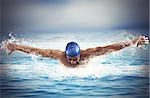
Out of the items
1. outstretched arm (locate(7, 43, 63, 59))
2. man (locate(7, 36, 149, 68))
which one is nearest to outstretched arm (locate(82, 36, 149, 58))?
man (locate(7, 36, 149, 68))

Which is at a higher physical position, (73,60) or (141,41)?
(141,41)

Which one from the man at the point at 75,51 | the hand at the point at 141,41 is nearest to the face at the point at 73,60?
the man at the point at 75,51

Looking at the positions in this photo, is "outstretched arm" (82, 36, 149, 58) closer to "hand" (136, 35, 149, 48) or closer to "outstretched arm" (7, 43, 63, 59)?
"hand" (136, 35, 149, 48)

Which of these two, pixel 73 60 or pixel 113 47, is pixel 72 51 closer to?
pixel 73 60

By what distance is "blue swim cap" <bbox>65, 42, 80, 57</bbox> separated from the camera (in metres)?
2.81

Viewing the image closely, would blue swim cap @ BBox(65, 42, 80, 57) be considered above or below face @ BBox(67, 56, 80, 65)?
above

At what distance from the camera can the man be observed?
9.21 feet

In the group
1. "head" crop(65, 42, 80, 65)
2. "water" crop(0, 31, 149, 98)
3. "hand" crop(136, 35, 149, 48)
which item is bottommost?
"water" crop(0, 31, 149, 98)

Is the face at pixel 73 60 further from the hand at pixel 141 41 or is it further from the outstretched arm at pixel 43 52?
the hand at pixel 141 41

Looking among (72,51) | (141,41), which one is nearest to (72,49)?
(72,51)

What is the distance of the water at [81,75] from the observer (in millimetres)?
2795

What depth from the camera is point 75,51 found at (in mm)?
2807

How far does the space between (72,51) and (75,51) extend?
0.03 metres

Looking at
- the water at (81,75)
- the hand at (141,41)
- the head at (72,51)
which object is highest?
the hand at (141,41)
